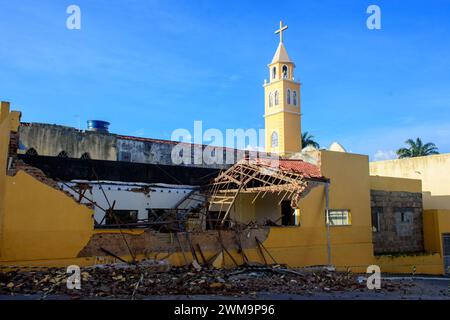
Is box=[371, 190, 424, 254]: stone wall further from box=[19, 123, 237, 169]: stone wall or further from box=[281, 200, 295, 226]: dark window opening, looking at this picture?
box=[19, 123, 237, 169]: stone wall

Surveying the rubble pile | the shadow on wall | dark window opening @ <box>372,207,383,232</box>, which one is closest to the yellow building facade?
the shadow on wall

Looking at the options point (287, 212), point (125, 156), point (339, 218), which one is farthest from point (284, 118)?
point (339, 218)

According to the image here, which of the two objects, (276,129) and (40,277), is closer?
(40,277)

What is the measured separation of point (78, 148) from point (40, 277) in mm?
16019

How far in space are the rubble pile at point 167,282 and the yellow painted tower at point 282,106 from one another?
24.6m

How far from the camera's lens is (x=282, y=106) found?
3675 centimetres

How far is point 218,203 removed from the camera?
65.1 feet

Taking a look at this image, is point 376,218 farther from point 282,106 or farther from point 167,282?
point 282,106

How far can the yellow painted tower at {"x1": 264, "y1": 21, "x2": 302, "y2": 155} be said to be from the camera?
36781 millimetres

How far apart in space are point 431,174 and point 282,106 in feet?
43.4

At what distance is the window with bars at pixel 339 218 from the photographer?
1833 centimetres
